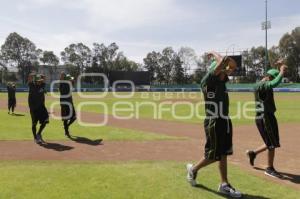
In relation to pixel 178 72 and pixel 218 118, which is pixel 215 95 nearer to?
pixel 218 118

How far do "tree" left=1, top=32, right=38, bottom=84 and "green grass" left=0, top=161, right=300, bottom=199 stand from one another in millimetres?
101422

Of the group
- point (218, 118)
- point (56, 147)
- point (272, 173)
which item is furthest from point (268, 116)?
point (56, 147)

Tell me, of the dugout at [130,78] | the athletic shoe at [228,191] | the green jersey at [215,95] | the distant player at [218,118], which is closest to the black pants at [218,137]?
the distant player at [218,118]

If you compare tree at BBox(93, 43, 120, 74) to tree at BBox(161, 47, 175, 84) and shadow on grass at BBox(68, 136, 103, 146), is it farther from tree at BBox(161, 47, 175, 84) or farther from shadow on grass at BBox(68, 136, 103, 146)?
shadow on grass at BBox(68, 136, 103, 146)

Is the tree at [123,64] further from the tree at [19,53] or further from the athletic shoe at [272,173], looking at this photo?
the athletic shoe at [272,173]

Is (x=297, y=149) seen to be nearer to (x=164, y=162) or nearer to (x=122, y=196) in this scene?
(x=164, y=162)

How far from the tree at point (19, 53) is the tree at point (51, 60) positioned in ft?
12.5

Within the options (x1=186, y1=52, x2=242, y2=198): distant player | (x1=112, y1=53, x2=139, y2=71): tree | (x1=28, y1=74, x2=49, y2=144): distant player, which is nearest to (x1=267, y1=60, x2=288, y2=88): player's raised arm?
(x1=186, y1=52, x2=242, y2=198): distant player

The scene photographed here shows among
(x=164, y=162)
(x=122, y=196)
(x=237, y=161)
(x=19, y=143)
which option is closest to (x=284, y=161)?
(x=237, y=161)

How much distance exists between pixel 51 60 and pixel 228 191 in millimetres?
109101

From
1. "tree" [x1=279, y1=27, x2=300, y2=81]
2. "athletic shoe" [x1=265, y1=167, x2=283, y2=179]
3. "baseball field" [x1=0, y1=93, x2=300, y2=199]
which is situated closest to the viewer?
"baseball field" [x1=0, y1=93, x2=300, y2=199]

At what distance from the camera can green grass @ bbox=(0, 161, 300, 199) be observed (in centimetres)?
646

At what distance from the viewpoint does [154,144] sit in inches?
453

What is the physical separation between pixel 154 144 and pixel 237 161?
294 cm
